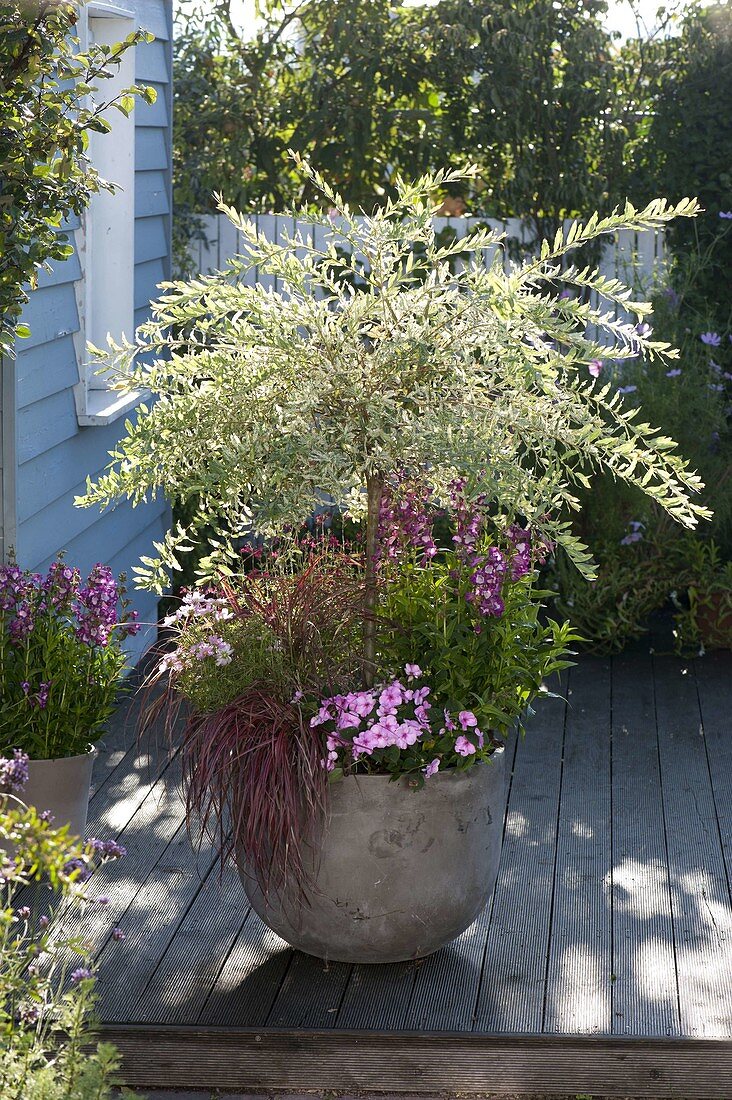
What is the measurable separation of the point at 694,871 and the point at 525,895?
1.57 ft

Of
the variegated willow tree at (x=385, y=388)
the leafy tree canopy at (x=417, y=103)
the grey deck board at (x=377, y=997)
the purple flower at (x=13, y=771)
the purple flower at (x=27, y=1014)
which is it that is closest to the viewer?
the purple flower at (x=27, y=1014)

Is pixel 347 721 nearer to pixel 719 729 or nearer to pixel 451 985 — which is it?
pixel 451 985

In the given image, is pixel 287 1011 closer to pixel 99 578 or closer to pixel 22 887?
pixel 22 887

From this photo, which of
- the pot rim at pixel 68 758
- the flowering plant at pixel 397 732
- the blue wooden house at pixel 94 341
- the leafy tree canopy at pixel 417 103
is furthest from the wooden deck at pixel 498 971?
the leafy tree canopy at pixel 417 103

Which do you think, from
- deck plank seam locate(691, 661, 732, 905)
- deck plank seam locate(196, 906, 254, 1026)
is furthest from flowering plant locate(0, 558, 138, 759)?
deck plank seam locate(691, 661, 732, 905)

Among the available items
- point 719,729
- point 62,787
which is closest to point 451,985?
point 62,787

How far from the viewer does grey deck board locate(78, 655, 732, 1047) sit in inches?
107

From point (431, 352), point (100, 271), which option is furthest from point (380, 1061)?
point (100, 271)

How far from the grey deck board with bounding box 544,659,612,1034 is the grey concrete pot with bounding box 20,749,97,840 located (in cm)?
125

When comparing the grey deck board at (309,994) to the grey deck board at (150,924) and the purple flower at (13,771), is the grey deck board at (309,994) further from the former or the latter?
the purple flower at (13,771)

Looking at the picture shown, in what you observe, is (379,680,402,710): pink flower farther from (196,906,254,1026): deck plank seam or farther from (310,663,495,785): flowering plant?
(196,906,254,1026): deck plank seam

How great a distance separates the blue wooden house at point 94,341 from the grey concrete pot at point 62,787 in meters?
0.75

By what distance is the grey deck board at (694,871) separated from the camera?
110 inches

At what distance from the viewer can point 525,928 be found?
313 centimetres
